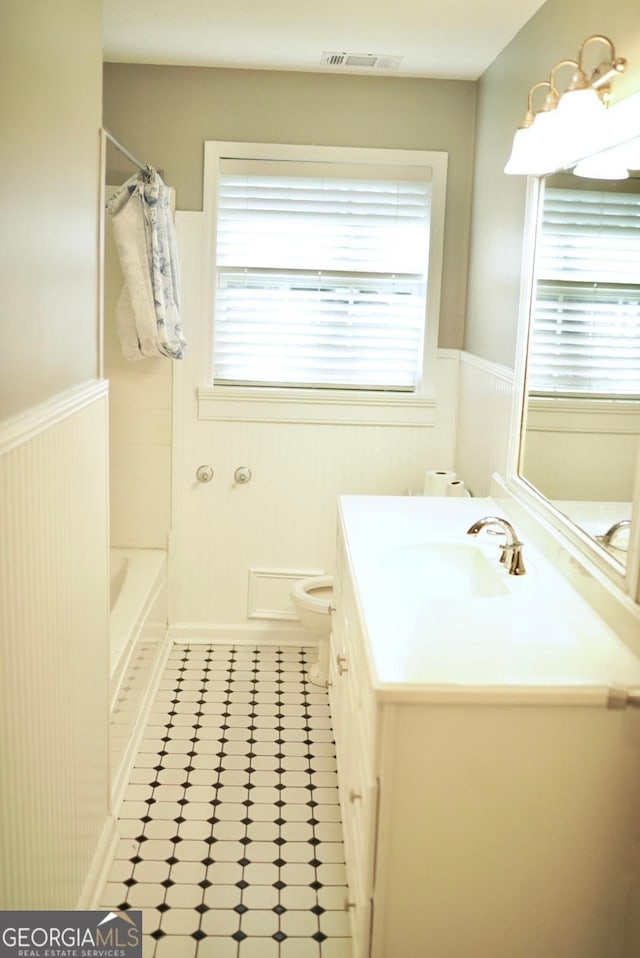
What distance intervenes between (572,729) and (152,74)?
126 inches

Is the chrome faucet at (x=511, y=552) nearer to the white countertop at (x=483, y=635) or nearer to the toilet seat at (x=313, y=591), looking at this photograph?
the white countertop at (x=483, y=635)

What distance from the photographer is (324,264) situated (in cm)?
405

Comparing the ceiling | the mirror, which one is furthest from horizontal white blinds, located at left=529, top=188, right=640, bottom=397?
the ceiling

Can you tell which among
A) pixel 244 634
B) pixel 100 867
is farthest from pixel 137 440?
pixel 100 867

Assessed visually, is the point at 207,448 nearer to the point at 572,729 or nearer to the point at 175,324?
the point at 175,324

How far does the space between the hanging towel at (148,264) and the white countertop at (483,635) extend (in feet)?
4.35

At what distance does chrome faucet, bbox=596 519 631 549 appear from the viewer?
2.09 meters

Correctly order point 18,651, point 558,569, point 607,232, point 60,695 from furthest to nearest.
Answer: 1. point 558,569
2. point 607,232
3. point 60,695
4. point 18,651

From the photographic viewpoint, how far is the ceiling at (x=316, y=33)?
3.05 metres

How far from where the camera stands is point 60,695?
6.94 feet

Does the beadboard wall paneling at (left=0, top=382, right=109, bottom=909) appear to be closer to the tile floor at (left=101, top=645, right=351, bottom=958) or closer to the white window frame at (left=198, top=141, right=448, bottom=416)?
the tile floor at (left=101, top=645, right=351, bottom=958)

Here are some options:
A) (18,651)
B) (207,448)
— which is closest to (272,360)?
(207,448)

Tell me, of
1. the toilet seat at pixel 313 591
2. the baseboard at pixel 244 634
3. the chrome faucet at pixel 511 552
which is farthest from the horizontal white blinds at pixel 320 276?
the chrome faucet at pixel 511 552

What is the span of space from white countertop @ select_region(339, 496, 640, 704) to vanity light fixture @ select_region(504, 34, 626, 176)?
1.09 m
